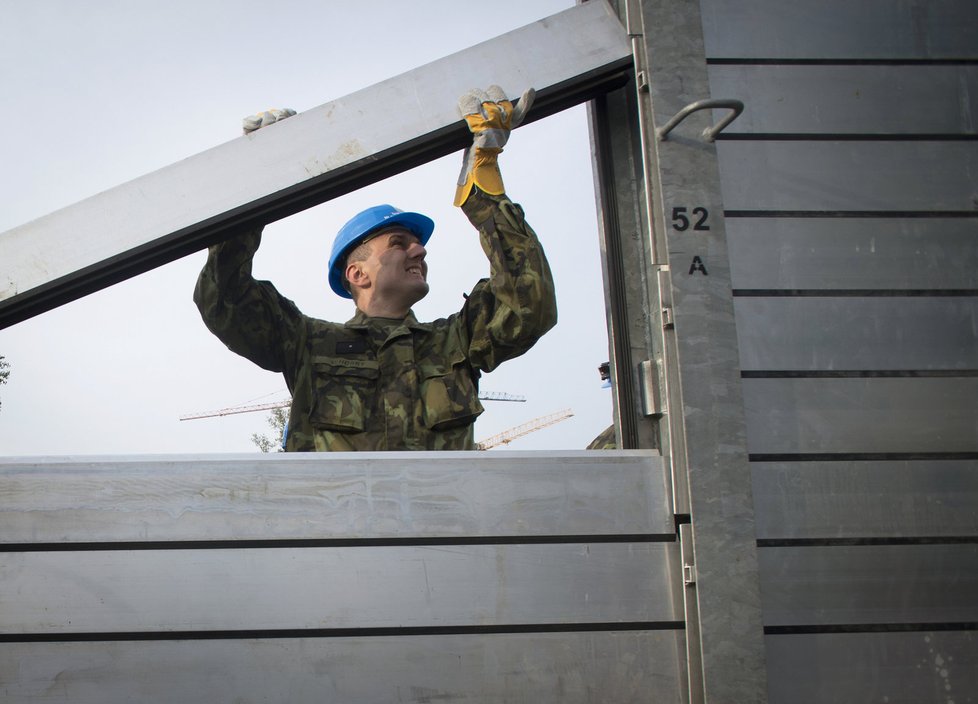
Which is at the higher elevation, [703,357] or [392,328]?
[392,328]

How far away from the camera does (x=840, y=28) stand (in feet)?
11.2

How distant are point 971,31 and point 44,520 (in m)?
3.37

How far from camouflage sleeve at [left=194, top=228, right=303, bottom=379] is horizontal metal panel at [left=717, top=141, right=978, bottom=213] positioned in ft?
6.04

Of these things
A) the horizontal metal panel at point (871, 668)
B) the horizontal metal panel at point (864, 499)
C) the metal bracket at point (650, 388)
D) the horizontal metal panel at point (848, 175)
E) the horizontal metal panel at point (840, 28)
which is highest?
the horizontal metal panel at point (840, 28)

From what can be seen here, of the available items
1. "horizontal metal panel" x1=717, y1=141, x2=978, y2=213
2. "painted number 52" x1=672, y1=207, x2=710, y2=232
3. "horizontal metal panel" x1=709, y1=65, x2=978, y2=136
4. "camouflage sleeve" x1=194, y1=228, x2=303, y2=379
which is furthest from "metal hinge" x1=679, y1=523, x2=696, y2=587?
"camouflage sleeve" x1=194, y1=228, x2=303, y2=379

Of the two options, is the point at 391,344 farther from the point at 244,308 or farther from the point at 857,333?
the point at 857,333

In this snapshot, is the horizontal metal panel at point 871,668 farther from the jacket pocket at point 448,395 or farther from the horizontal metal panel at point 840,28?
the horizontal metal panel at point 840,28

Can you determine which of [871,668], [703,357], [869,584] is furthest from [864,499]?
[703,357]

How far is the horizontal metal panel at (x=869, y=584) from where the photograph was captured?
2863 millimetres

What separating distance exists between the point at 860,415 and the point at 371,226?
2.21m

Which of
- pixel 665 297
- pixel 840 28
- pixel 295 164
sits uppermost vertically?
pixel 840 28

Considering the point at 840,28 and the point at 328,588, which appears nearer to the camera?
the point at 328,588

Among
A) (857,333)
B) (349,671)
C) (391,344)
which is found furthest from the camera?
(391,344)

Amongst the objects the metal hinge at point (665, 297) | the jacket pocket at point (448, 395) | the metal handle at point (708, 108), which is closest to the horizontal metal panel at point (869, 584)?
the metal hinge at point (665, 297)
